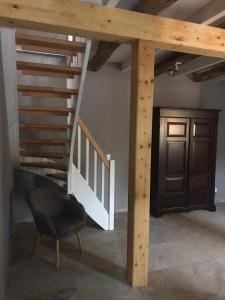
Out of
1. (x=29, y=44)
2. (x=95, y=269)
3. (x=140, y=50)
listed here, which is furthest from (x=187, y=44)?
(x=95, y=269)

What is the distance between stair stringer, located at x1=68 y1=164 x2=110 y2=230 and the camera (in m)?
3.58

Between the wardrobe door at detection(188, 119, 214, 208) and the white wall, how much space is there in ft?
2.33

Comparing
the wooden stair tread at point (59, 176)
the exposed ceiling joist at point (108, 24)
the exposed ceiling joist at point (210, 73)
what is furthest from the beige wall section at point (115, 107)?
the exposed ceiling joist at point (108, 24)

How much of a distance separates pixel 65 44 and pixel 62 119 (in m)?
1.85

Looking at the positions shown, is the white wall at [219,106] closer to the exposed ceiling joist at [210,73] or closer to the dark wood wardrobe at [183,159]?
the exposed ceiling joist at [210,73]

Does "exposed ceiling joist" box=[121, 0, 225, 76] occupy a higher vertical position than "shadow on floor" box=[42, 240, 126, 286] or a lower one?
higher

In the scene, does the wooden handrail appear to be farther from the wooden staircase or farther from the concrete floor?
the concrete floor

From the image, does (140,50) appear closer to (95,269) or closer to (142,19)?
(142,19)

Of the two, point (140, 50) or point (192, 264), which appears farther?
point (192, 264)

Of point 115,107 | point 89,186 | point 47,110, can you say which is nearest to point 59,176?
point 89,186

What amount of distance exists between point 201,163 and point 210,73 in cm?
161

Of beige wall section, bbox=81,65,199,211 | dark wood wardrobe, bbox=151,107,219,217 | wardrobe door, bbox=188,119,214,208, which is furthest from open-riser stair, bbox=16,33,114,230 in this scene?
wardrobe door, bbox=188,119,214,208

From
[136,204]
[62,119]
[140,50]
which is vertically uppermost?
[140,50]

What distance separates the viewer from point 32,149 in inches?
151
